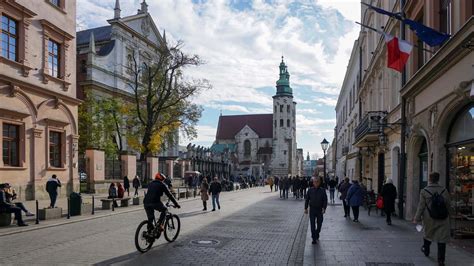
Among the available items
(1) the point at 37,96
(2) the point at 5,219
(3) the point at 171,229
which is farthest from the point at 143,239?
(1) the point at 37,96

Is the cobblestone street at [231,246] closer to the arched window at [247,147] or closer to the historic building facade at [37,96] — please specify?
the historic building facade at [37,96]

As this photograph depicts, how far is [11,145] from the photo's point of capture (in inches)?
962

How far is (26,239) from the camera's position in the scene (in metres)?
12.5

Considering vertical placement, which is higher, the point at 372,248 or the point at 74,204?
the point at 74,204

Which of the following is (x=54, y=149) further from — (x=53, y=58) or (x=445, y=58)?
(x=445, y=58)

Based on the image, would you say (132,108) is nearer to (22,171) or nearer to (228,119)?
(22,171)

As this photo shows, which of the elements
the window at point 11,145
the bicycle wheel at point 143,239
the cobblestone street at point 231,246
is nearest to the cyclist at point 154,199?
the bicycle wheel at point 143,239

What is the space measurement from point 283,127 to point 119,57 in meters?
69.0

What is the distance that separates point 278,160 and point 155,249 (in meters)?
109

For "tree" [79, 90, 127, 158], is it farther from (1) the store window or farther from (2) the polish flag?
(1) the store window

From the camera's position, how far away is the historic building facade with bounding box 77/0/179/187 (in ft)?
167

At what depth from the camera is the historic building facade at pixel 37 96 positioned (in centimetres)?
2380

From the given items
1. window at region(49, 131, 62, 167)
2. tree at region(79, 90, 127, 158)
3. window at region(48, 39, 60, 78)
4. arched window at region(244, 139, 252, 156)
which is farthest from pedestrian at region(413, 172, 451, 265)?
arched window at region(244, 139, 252, 156)

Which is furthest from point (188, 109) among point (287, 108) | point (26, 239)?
point (287, 108)
